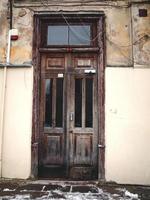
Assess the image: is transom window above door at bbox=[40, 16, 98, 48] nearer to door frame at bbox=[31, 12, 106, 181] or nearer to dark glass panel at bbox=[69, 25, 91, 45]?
dark glass panel at bbox=[69, 25, 91, 45]

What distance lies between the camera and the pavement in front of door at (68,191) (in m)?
6.19

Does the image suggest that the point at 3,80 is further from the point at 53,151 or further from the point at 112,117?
the point at 112,117

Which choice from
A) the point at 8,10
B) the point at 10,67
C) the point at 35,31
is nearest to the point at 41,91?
the point at 10,67

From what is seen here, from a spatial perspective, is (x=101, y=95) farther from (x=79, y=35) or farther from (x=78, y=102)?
(x=79, y=35)

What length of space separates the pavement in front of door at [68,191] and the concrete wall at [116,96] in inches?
12.8

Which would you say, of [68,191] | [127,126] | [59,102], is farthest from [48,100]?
[68,191]

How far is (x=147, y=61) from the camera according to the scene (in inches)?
290

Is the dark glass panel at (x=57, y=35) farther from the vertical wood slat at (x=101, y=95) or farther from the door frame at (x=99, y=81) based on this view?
the vertical wood slat at (x=101, y=95)

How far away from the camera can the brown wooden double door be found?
7641 millimetres

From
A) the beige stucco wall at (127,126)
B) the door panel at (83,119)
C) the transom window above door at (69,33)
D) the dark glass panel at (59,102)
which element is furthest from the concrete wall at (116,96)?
the dark glass panel at (59,102)

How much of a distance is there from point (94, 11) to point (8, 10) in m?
1.90

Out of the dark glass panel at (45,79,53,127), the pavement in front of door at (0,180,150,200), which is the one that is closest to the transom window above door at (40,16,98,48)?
the dark glass panel at (45,79,53,127)

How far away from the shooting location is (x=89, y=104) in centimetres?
773

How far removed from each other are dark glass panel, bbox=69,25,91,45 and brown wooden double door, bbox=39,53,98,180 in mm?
267
